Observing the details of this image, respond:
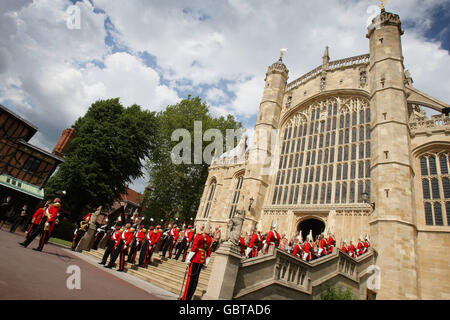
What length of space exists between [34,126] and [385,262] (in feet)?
88.5

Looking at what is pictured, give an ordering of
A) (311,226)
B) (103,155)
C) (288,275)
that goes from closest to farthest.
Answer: (288,275) → (311,226) → (103,155)

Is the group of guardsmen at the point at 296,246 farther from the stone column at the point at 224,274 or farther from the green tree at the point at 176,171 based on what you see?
the green tree at the point at 176,171

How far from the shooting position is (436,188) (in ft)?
43.0

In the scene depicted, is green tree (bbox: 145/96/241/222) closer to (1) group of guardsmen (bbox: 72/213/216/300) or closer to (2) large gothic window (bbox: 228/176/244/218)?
(2) large gothic window (bbox: 228/176/244/218)

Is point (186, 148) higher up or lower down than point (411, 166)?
higher up

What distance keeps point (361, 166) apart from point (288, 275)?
11205 millimetres

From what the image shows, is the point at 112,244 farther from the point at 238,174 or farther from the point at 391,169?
the point at 238,174

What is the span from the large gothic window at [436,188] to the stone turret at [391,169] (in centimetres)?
92

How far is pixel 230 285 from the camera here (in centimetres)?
615

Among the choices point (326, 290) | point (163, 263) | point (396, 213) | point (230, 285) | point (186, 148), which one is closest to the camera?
point (230, 285)

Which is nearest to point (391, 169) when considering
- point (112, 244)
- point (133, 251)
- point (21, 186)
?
point (133, 251)

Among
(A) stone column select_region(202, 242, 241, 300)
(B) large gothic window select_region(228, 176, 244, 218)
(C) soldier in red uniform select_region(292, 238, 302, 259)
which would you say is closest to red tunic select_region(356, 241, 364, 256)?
(C) soldier in red uniform select_region(292, 238, 302, 259)
